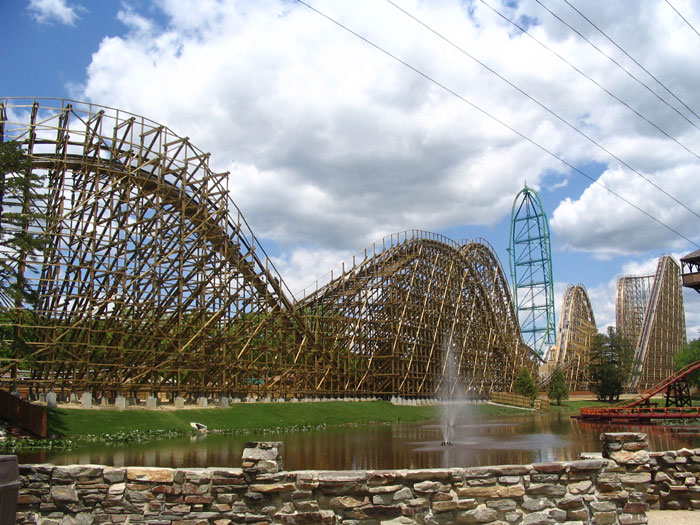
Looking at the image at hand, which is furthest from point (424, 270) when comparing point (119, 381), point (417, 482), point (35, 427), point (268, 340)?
point (417, 482)

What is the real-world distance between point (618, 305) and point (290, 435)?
61.7m

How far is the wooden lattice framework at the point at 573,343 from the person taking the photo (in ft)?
218

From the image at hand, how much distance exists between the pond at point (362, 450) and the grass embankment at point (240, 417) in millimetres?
1951

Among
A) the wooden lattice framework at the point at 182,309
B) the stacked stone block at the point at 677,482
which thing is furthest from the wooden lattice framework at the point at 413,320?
the stacked stone block at the point at 677,482

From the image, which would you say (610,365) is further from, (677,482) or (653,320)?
(677,482)

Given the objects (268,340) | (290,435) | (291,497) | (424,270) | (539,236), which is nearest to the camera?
(291,497)

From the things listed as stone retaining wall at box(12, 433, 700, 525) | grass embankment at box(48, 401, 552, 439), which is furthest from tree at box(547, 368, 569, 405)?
stone retaining wall at box(12, 433, 700, 525)

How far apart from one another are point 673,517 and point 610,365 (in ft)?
169

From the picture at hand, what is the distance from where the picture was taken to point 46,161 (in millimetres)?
25062

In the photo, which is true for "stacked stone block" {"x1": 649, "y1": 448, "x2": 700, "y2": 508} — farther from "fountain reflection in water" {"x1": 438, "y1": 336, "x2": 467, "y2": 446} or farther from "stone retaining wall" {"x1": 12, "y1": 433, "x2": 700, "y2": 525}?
"fountain reflection in water" {"x1": 438, "y1": 336, "x2": 467, "y2": 446}

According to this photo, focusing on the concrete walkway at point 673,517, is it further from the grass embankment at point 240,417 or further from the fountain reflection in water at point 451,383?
the fountain reflection in water at point 451,383

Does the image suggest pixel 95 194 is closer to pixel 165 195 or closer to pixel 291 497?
pixel 165 195

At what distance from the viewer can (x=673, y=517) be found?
7.69 meters

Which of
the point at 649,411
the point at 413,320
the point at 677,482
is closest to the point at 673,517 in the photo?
the point at 677,482
